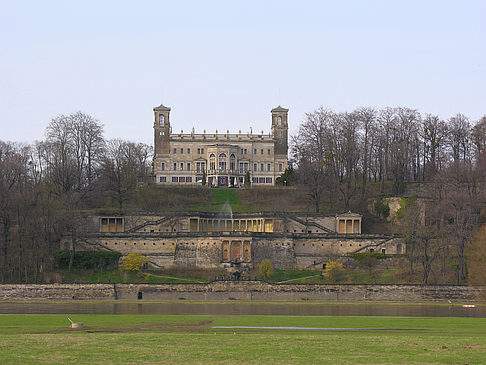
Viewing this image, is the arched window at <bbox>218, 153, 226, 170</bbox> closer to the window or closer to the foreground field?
the window

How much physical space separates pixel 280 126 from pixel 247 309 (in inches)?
2665

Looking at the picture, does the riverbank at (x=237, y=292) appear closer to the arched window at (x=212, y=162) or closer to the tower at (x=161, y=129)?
the arched window at (x=212, y=162)

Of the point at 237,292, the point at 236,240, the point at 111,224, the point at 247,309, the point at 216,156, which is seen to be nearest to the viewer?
the point at 247,309

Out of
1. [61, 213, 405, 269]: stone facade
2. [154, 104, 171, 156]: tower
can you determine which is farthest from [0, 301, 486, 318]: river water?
[154, 104, 171, 156]: tower

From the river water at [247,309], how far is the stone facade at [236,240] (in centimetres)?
1839

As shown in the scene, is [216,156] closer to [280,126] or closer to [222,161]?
[222,161]

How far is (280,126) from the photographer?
409ft

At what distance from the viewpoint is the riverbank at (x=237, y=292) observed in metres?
70.3

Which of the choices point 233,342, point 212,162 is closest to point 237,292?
point 233,342

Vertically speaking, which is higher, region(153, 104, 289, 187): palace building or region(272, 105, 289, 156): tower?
region(272, 105, 289, 156): tower

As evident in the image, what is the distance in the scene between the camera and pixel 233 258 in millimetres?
84688

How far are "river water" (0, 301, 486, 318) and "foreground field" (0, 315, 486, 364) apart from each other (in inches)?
274

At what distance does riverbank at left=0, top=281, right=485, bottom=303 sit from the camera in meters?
70.3

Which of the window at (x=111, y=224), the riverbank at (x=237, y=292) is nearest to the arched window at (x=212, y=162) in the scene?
the window at (x=111, y=224)
